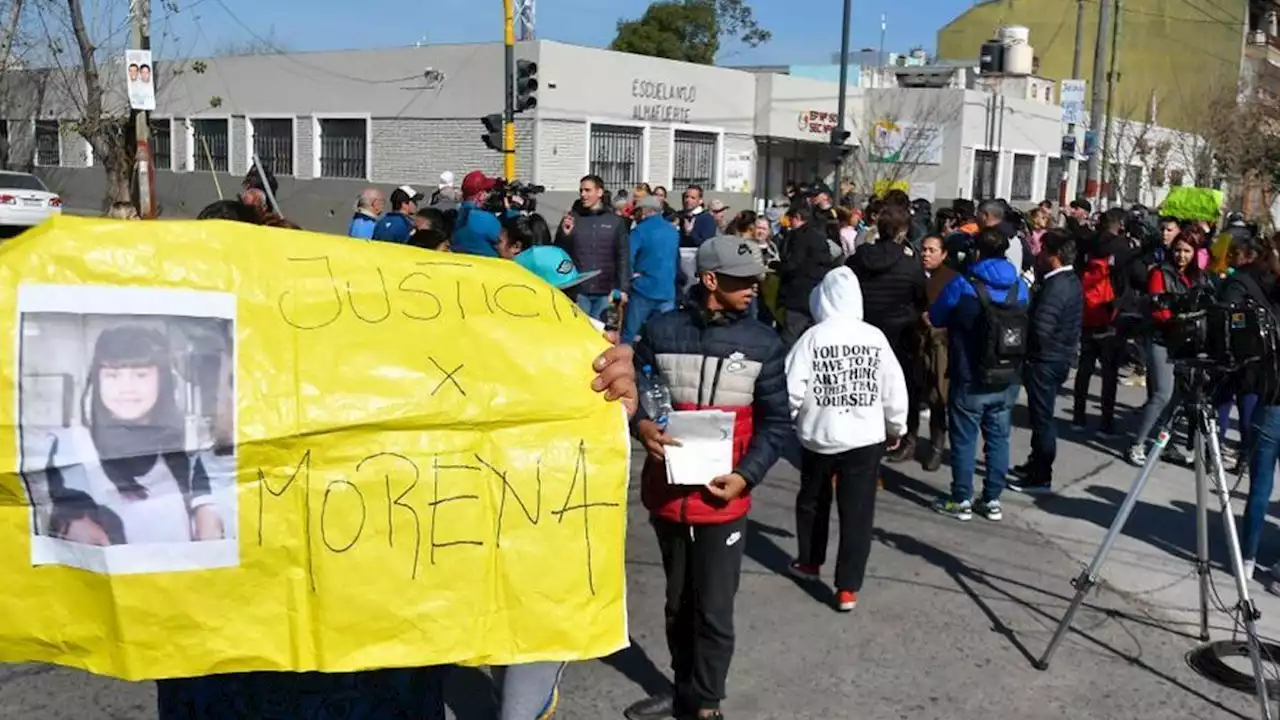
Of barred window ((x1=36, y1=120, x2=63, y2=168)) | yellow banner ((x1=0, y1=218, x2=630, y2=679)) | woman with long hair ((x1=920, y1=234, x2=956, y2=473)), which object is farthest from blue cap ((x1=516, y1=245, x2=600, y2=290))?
barred window ((x1=36, y1=120, x2=63, y2=168))

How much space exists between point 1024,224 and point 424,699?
11.8 m

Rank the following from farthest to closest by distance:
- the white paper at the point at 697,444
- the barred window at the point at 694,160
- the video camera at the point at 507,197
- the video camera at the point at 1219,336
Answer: the barred window at the point at 694,160 → the video camera at the point at 507,197 → the video camera at the point at 1219,336 → the white paper at the point at 697,444

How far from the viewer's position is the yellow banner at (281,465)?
7.22 ft

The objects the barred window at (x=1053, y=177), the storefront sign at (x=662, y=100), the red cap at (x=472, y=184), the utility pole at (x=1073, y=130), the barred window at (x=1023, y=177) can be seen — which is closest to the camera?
the red cap at (x=472, y=184)

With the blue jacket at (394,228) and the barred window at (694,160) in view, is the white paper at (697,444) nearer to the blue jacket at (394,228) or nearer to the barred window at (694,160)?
the blue jacket at (394,228)

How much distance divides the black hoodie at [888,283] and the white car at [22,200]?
2010cm

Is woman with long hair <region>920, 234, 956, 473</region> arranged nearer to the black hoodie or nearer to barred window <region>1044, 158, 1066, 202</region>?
the black hoodie

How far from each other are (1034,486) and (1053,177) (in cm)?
3719

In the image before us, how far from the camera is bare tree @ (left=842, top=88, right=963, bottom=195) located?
3397 cm

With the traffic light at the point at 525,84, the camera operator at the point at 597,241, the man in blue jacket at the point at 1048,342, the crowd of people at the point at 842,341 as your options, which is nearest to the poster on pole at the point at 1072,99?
the crowd of people at the point at 842,341

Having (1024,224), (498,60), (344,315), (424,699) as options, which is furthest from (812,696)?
(498,60)

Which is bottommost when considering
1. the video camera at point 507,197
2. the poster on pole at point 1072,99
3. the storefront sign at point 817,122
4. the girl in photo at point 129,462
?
the girl in photo at point 129,462

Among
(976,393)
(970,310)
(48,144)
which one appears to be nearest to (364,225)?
(970,310)

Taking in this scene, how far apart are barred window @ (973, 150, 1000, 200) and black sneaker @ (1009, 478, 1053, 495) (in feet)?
96.4
